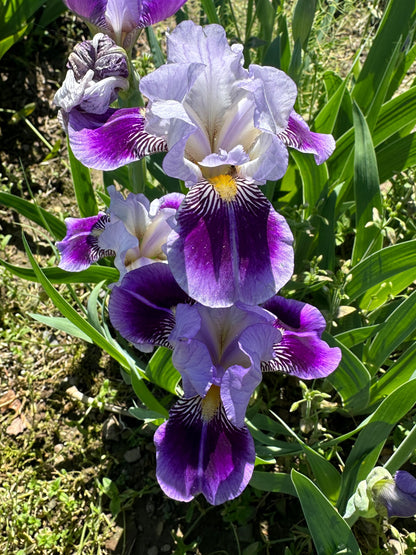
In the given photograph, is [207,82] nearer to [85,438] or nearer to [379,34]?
[379,34]

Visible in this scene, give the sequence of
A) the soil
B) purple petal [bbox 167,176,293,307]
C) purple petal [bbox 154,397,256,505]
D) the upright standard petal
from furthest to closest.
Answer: the soil
the upright standard petal
purple petal [bbox 154,397,256,505]
purple petal [bbox 167,176,293,307]

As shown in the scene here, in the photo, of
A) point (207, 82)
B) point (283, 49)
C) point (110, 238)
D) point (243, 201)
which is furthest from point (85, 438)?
point (283, 49)

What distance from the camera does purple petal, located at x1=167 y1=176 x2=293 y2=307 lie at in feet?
4.01

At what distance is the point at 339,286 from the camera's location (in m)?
1.81

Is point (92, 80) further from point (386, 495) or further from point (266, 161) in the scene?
point (386, 495)

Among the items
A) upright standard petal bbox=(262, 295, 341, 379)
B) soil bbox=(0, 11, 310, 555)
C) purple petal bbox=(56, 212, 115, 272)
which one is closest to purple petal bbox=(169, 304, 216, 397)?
upright standard petal bbox=(262, 295, 341, 379)

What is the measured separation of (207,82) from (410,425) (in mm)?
1354

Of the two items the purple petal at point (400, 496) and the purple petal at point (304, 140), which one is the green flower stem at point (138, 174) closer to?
the purple petal at point (304, 140)

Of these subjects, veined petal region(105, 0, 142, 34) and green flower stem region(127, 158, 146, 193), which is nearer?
veined petal region(105, 0, 142, 34)

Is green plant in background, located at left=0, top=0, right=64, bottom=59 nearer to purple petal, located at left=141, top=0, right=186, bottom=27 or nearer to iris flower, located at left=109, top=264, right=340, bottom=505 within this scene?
purple petal, located at left=141, top=0, right=186, bottom=27

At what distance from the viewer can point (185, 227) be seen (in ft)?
4.17

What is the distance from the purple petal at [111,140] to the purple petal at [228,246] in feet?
0.66

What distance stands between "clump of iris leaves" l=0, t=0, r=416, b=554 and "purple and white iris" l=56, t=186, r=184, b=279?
112mm

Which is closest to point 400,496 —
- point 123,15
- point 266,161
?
point 266,161
